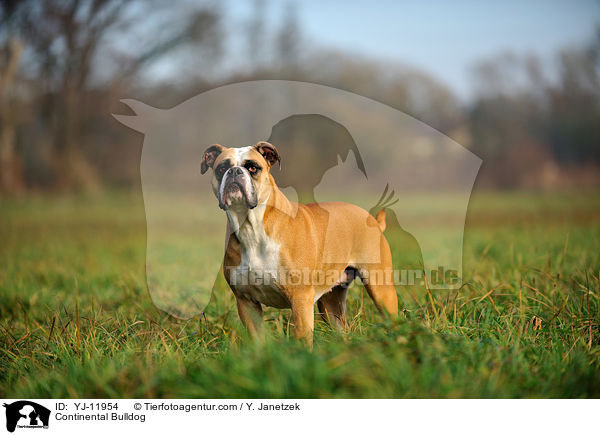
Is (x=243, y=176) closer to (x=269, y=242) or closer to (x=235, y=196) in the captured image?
(x=235, y=196)

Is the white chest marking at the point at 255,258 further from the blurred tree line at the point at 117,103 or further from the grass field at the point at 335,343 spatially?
the blurred tree line at the point at 117,103

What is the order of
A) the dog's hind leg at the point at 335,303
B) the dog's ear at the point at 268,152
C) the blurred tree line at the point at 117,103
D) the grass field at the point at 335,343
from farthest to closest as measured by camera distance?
the blurred tree line at the point at 117,103 < the dog's hind leg at the point at 335,303 < the dog's ear at the point at 268,152 < the grass field at the point at 335,343

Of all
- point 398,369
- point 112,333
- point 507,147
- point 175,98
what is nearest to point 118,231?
point 175,98

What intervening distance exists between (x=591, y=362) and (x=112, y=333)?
298cm

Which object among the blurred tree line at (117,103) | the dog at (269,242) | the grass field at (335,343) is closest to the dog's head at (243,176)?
the dog at (269,242)

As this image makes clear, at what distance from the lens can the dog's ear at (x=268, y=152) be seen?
110 inches

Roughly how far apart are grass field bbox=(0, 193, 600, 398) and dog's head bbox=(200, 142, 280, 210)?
807 millimetres

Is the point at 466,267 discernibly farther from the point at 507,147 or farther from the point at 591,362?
the point at 507,147

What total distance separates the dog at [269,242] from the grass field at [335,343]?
0.22 metres

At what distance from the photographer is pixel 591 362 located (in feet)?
8.23

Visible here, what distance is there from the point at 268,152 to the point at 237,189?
1.24ft
